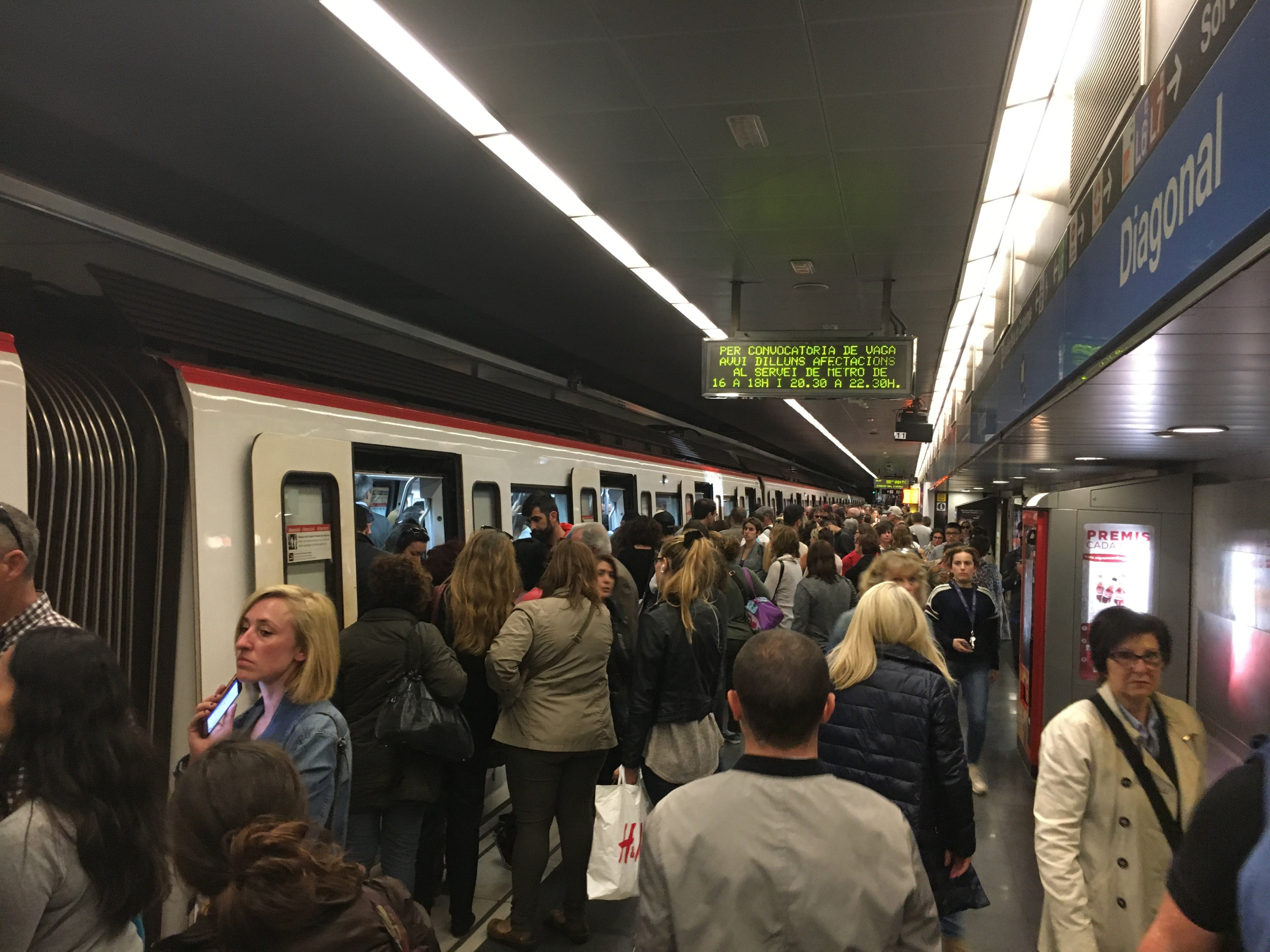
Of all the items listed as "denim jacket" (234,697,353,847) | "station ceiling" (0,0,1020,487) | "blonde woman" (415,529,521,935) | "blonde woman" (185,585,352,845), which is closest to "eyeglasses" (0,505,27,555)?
"blonde woman" (185,585,352,845)

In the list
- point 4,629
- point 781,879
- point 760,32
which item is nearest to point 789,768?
point 781,879

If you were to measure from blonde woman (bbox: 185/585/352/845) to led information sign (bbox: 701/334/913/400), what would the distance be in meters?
5.98

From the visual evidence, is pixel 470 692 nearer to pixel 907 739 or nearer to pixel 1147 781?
pixel 907 739

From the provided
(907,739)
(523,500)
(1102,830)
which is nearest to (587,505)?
(523,500)

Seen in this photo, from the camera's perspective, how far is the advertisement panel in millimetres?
6680

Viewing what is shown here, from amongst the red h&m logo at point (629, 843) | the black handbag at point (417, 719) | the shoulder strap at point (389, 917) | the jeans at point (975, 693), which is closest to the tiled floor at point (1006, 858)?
the jeans at point (975, 693)

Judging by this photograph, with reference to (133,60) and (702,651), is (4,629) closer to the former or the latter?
(702,651)

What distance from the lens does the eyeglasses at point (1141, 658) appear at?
9.50 ft

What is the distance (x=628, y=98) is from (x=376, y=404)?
2136 mm

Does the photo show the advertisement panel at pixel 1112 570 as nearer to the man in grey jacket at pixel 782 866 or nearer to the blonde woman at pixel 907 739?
the blonde woman at pixel 907 739

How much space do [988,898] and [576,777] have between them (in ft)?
6.93

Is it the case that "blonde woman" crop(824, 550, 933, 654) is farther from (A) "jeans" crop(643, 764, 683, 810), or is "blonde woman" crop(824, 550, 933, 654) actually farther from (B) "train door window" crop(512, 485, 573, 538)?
(B) "train door window" crop(512, 485, 573, 538)

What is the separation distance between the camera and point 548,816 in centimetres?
420

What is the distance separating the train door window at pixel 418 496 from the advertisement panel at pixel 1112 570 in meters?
4.34
